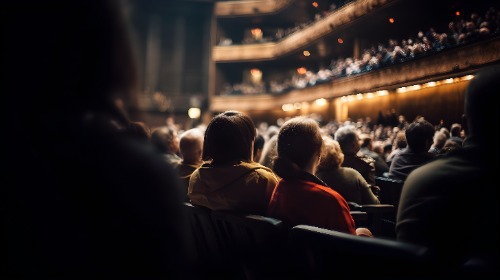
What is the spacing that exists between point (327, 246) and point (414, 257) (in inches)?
13.7

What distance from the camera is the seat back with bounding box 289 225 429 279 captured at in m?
1.22

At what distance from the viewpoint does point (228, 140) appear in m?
2.56

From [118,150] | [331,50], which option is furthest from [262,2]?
[118,150]

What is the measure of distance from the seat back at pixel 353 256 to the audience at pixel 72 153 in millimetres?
788

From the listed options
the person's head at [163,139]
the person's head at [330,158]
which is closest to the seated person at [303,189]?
the person's head at [330,158]

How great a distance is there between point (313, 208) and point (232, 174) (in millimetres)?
562

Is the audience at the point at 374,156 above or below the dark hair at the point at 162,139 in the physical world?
below

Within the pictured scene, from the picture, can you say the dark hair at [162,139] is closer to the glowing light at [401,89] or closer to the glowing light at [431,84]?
the glowing light at [431,84]

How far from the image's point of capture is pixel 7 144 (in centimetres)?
83

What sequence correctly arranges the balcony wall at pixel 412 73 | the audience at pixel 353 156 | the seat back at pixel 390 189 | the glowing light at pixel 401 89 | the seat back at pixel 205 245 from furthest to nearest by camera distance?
the glowing light at pixel 401 89, the balcony wall at pixel 412 73, the audience at pixel 353 156, the seat back at pixel 390 189, the seat back at pixel 205 245

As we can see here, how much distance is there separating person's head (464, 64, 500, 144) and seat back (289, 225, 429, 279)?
0.71 metres

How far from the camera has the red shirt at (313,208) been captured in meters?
2.08

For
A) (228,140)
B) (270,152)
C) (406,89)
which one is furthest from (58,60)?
(406,89)

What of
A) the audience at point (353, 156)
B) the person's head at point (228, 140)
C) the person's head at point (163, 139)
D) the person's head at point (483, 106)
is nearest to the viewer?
the person's head at point (483, 106)
